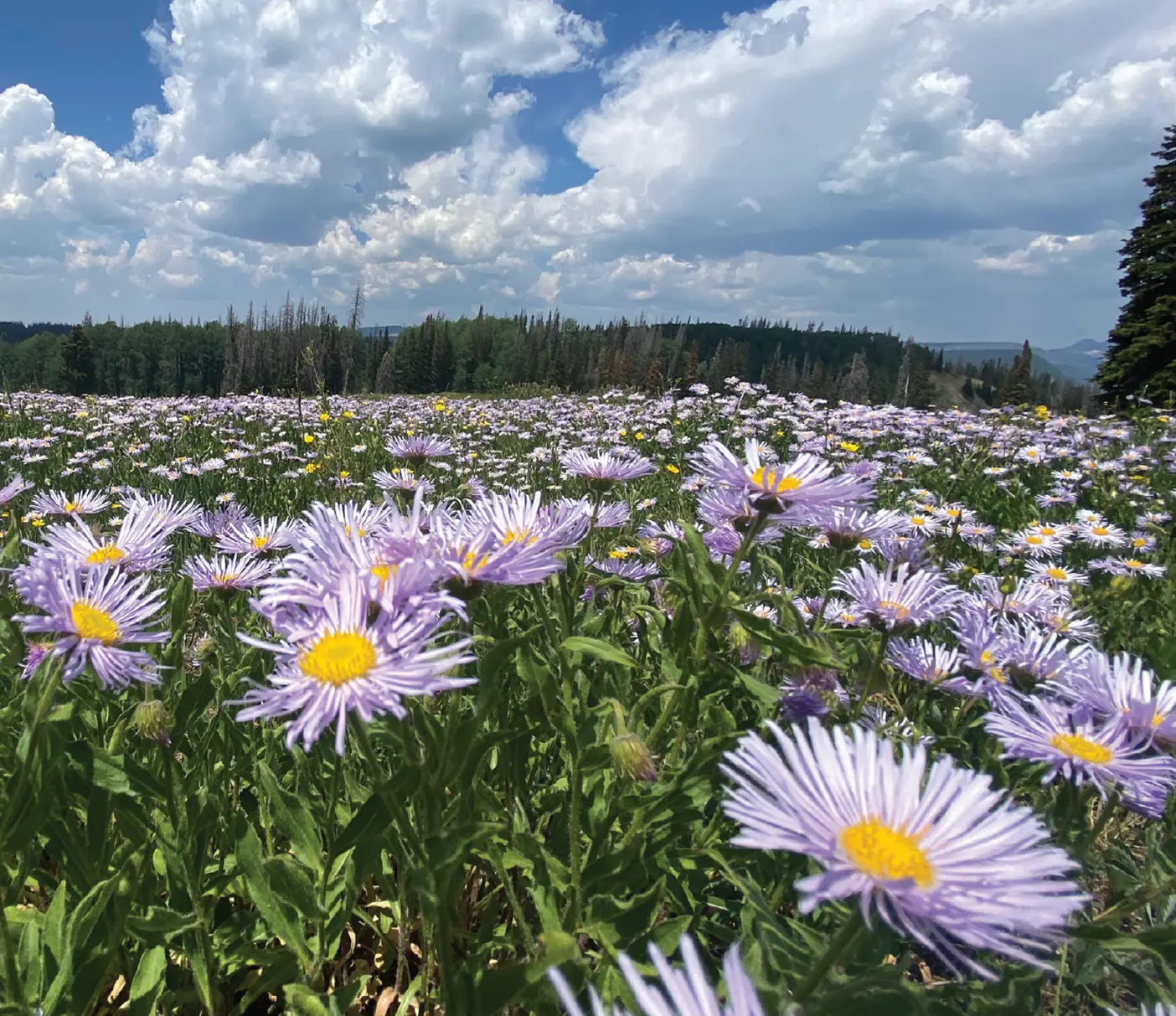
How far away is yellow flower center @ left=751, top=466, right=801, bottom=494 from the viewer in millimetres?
1436

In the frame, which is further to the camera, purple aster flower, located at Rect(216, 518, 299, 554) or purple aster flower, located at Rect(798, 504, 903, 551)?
purple aster flower, located at Rect(216, 518, 299, 554)

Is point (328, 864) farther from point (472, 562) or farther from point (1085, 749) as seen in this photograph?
point (1085, 749)

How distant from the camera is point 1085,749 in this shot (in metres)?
1.30

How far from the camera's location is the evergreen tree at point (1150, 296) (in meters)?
25.3

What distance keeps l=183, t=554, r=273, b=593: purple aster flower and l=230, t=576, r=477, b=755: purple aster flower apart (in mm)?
981

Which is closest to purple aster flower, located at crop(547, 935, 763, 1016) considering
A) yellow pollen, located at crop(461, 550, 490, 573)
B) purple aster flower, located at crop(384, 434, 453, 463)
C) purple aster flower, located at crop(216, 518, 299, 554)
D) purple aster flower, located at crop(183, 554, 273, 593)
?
yellow pollen, located at crop(461, 550, 490, 573)

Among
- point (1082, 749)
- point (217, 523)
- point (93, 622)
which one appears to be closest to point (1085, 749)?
point (1082, 749)

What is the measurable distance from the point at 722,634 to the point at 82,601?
50.6 inches

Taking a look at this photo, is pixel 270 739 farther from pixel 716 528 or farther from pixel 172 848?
pixel 716 528

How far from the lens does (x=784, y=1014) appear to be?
70 cm

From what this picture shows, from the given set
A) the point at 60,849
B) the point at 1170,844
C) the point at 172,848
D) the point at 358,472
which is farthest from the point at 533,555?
the point at 358,472

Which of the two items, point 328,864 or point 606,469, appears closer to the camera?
point 328,864

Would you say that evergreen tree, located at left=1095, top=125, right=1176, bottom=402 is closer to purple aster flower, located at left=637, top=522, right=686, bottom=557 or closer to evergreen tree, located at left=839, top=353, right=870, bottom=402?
purple aster flower, located at left=637, top=522, right=686, bottom=557

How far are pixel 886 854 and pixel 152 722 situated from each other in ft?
3.90
